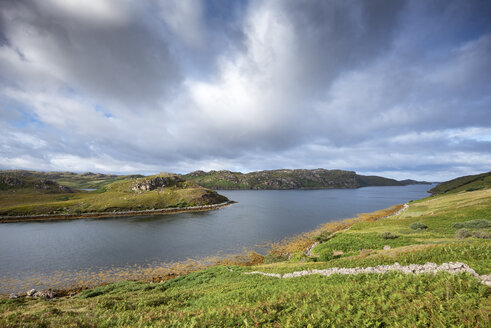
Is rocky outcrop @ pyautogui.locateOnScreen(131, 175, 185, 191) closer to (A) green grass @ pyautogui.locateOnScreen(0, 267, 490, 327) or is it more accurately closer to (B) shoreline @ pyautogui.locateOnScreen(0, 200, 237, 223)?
(B) shoreline @ pyautogui.locateOnScreen(0, 200, 237, 223)

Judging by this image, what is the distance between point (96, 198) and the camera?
390 feet

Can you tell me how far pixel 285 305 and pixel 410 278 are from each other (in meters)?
8.47

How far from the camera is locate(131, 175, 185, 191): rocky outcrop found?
484 feet

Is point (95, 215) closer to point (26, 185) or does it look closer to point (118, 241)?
point (118, 241)

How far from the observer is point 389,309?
8938 millimetres

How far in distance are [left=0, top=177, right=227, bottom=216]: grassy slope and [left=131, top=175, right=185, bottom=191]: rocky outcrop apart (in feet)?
20.1

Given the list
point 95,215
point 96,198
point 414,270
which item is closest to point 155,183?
point 96,198

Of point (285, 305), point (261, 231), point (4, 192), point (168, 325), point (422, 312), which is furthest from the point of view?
point (4, 192)

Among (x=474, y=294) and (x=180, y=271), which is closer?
(x=474, y=294)

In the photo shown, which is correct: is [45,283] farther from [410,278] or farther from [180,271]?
[410,278]

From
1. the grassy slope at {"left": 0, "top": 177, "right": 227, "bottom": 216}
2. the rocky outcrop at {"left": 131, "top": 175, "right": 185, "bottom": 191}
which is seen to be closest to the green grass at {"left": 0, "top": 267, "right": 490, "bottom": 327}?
the grassy slope at {"left": 0, "top": 177, "right": 227, "bottom": 216}

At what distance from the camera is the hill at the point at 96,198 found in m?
102

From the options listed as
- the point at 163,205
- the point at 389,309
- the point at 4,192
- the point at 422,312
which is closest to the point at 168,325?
the point at 389,309

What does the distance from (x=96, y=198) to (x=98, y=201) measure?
6.58 metres
